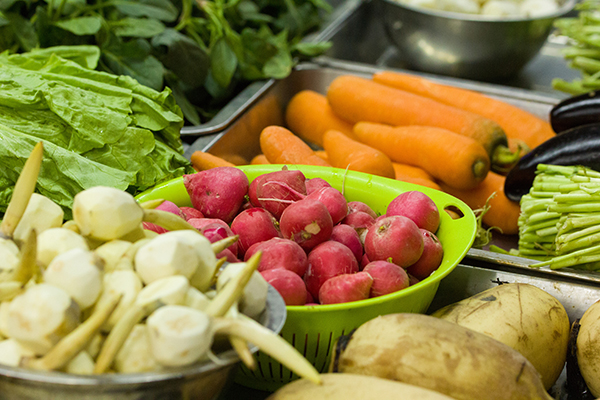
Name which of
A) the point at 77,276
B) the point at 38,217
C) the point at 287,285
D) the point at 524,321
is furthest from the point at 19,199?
the point at 524,321

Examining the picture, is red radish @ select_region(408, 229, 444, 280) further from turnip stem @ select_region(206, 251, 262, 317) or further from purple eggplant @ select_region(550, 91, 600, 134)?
purple eggplant @ select_region(550, 91, 600, 134)

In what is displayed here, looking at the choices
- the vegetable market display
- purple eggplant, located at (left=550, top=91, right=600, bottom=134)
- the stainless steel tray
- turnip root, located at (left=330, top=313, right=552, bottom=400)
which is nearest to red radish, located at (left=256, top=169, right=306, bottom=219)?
turnip root, located at (left=330, top=313, right=552, bottom=400)

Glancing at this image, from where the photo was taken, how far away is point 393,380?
2.27 feet

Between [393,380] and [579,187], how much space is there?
32.6 inches

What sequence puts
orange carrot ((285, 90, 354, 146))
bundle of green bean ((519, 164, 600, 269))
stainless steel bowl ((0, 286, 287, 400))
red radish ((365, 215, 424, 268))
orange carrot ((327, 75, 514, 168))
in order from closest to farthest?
stainless steel bowl ((0, 286, 287, 400)) → red radish ((365, 215, 424, 268)) → bundle of green bean ((519, 164, 600, 269)) → orange carrot ((327, 75, 514, 168)) → orange carrot ((285, 90, 354, 146))

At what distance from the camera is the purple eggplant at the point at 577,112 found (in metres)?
1.57

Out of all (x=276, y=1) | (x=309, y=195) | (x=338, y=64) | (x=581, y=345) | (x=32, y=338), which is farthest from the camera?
(x=276, y=1)

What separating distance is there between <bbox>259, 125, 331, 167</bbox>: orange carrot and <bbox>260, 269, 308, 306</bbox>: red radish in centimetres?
67

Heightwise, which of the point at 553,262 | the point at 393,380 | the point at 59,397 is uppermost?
the point at 59,397

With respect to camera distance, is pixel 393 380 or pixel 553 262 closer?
pixel 393 380

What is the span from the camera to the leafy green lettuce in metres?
1.04

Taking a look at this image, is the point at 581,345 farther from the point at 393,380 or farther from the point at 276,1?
the point at 276,1

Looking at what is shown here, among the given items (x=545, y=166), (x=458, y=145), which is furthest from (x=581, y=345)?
(x=458, y=145)

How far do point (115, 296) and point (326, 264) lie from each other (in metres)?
0.40
